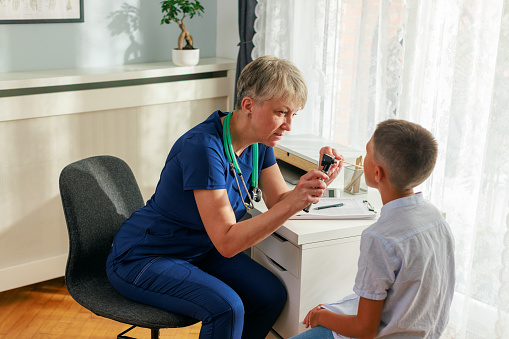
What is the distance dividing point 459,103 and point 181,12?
1.53 meters

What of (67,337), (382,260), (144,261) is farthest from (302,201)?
(67,337)

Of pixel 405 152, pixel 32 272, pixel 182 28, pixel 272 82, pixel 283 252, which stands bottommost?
pixel 32 272

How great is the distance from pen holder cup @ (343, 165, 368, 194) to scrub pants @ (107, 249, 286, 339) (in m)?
0.43

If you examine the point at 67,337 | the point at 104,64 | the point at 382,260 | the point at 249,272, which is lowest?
the point at 67,337

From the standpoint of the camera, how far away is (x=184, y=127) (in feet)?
9.42

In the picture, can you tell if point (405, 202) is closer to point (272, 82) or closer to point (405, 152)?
point (405, 152)

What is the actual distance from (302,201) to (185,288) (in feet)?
1.34

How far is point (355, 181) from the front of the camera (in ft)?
6.46

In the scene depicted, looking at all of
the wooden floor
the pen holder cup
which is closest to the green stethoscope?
→ the pen holder cup

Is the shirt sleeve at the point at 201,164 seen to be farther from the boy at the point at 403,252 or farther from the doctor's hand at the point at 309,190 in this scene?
the boy at the point at 403,252

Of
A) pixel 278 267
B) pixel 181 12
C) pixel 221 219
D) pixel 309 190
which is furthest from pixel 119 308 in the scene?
pixel 181 12

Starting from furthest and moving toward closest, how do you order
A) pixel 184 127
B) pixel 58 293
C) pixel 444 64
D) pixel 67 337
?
pixel 184 127 < pixel 58 293 < pixel 67 337 < pixel 444 64

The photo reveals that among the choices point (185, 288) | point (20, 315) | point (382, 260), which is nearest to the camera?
point (382, 260)

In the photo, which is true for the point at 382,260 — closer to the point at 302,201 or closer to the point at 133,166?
the point at 302,201
